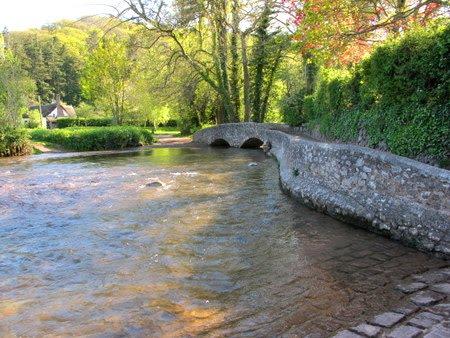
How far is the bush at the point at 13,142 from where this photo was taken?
79.6 ft

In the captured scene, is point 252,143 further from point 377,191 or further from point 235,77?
point 377,191

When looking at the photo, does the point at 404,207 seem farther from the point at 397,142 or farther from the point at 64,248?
the point at 64,248

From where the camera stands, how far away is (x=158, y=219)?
30.5 feet

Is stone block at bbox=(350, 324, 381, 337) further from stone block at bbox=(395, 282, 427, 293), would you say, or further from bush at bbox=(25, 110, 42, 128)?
bush at bbox=(25, 110, 42, 128)

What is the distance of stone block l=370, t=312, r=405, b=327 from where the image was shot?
14.1 feet

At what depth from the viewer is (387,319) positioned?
4379mm

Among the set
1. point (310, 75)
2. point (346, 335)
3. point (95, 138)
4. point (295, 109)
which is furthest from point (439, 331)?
point (95, 138)

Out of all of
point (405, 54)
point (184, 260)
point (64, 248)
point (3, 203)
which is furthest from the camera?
point (3, 203)

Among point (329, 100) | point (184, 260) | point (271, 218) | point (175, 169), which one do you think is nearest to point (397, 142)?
point (271, 218)

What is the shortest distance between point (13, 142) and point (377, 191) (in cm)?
2312

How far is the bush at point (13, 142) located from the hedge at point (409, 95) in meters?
20.5

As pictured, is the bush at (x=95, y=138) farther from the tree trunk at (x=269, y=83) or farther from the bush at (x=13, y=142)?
the tree trunk at (x=269, y=83)

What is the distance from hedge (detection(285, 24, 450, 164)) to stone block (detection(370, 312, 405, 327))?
4.57 m

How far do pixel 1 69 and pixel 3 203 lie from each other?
2387cm
